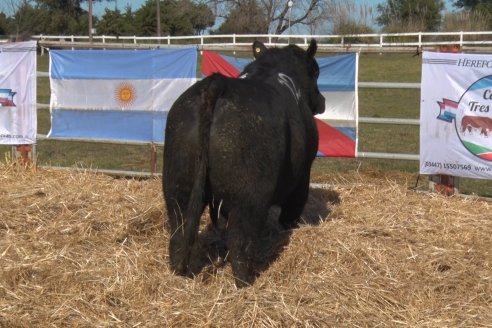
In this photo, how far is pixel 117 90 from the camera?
328 inches

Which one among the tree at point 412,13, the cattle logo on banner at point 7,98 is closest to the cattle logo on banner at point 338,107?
the cattle logo on banner at point 7,98

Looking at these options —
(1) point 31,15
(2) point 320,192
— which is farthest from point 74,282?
(1) point 31,15

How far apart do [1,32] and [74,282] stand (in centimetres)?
4642

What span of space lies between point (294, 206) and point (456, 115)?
221cm

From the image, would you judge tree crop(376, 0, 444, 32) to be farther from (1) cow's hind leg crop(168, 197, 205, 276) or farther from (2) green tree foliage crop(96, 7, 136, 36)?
(1) cow's hind leg crop(168, 197, 205, 276)

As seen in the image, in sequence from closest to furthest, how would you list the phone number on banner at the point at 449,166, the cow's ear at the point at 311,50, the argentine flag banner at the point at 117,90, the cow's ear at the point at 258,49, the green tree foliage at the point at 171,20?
the cow's ear at the point at 311,50, the cow's ear at the point at 258,49, the phone number on banner at the point at 449,166, the argentine flag banner at the point at 117,90, the green tree foliage at the point at 171,20

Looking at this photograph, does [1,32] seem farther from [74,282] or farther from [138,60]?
[74,282]

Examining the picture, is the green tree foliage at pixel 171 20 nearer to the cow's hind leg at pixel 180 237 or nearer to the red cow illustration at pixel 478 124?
the red cow illustration at pixel 478 124

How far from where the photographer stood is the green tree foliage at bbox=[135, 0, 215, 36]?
49.2m

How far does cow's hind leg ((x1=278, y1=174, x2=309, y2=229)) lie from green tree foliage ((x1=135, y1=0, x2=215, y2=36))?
44.0 metres

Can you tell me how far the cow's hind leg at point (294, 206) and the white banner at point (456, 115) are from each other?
6.55ft

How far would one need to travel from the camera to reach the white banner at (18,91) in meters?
8.69

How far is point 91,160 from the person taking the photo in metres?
10.2

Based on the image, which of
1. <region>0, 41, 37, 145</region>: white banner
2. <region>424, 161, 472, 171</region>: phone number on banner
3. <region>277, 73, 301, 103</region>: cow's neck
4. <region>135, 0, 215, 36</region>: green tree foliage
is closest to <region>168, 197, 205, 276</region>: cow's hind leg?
<region>277, 73, 301, 103</region>: cow's neck
